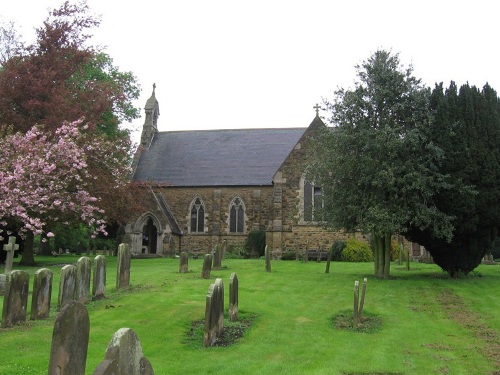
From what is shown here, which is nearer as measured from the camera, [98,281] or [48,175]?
[98,281]

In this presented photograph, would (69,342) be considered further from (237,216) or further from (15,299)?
(237,216)

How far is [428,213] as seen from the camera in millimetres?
18812

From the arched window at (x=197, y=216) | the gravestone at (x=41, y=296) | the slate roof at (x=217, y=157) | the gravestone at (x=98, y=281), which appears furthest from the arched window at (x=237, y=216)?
the gravestone at (x=41, y=296)

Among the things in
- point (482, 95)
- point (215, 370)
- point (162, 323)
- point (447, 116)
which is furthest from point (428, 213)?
point (215, 370)

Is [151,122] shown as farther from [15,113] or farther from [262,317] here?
[262,317]

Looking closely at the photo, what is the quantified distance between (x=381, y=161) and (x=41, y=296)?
12.9 meters

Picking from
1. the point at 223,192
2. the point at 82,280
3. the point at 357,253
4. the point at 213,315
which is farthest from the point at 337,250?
the point at 213,315

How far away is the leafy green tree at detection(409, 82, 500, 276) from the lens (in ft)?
63.5

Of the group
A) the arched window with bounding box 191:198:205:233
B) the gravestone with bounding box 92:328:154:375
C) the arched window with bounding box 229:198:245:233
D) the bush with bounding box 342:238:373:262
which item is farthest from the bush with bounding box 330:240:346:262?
the gravestone with bounding box 92:328:154:375

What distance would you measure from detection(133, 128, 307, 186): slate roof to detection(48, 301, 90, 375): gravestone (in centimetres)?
3131

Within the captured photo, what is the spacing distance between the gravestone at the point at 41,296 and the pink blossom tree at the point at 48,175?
6.23 m

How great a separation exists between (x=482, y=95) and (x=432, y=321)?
1145 cm

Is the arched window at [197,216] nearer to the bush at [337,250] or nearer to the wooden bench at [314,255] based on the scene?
the wooden bench at [314,255]

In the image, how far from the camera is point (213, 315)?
10.2 meters
